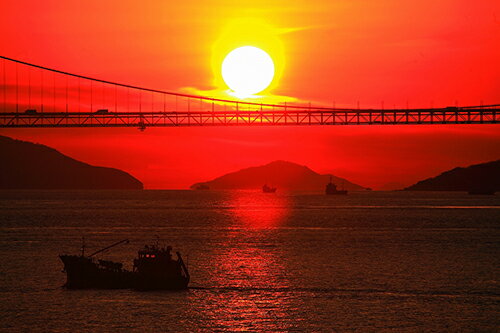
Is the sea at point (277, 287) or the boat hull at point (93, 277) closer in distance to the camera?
the sea at point (277, 287)

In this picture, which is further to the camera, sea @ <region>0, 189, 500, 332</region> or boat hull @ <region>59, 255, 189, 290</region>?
boat hull @ <region>59, 255, 189, 290</region>

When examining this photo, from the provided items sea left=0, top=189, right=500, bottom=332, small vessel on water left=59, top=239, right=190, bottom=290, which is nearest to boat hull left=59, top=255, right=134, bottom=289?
small vessel on water left=59, top=239, right=190, bottom=290

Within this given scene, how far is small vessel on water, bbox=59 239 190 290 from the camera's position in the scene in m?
42.2

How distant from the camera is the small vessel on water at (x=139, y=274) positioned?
42.2 metres

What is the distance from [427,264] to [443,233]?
3310cm

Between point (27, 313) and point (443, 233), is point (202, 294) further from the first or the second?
point (443, 233)

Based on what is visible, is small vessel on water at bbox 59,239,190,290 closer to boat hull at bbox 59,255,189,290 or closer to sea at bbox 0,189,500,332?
boat hull at bbox 59,255,189,290

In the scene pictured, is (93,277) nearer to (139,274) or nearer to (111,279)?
(111,279)

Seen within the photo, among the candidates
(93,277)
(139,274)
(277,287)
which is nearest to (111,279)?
(93,277)

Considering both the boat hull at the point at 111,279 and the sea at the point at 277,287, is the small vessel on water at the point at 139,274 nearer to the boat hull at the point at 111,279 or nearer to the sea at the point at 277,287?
the boat hull at the point at 111,279

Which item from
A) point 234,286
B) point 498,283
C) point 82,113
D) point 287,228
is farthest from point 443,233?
point 82,113

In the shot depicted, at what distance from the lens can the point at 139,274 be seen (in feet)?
139

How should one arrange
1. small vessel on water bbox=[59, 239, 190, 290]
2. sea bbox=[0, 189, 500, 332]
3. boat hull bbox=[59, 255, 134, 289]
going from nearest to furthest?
sea bbox=[0, 189, 500, 332] → small vessel on water bbox=[59, 239, 190, 290] → boat hull bbox=[59, 255, 134, 289]

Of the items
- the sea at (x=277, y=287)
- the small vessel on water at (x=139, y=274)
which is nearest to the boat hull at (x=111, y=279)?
the small vessel on water at (x=139, y=274)
